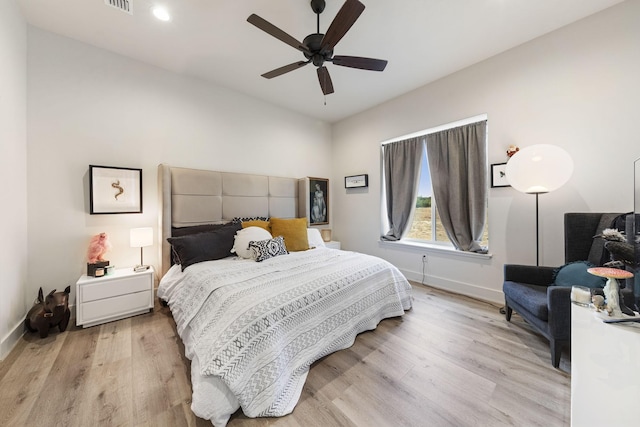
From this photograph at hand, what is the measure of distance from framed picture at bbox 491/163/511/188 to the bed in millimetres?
1631

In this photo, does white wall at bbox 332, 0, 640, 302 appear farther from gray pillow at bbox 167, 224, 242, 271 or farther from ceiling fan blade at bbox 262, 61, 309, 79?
gray pillow at bbox 167, 224, 242, 271

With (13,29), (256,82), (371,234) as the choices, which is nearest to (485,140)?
(371,234)

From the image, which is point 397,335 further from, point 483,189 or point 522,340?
point 483,189

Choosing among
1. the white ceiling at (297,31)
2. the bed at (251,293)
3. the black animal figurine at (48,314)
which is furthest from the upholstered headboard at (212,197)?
the white ceiling at (297,31)

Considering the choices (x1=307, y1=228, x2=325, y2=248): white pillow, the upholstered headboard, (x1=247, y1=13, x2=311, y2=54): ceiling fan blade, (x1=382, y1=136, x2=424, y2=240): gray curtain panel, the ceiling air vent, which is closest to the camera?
(x1=247, y1=13, x2=311, y2=54): ceiling fan blade

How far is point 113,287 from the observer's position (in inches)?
94.1

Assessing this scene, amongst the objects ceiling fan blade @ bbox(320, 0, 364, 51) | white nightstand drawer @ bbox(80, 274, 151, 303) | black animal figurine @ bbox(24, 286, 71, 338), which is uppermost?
ceiling fan blade @ bbox(320, 0, 364, 51)

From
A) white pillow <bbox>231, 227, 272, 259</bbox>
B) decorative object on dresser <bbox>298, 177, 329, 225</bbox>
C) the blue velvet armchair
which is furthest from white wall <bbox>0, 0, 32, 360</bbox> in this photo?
A: the blue velvet armchair

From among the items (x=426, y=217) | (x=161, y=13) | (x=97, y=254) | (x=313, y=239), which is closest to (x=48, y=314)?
(x=97, y=254)

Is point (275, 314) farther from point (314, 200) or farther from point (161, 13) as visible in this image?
point (314, 200)

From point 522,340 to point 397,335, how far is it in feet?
3.48

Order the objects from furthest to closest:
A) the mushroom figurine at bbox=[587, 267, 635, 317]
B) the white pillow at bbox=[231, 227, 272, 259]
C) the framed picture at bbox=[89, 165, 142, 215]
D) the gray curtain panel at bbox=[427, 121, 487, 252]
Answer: the gray curtain panel at bbox=[427, 121, 487, 252] < the white pillow at bbox=[231, 227, 272, 259] < the framed picture at bbox=[89, 165, 142, 215] < the mushroom figurine at bbox=[587, 267, 635, 317]

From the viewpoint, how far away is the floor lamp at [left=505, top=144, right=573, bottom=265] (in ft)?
6.95

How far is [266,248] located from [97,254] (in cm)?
174
